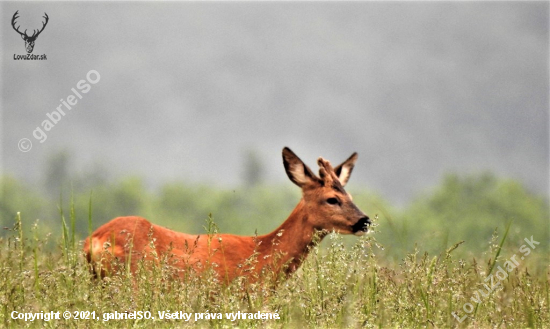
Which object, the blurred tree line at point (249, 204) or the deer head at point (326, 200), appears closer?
the deer head at point (326, 200)

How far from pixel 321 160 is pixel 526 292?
282 centimetres

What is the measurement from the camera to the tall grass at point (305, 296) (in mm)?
4535

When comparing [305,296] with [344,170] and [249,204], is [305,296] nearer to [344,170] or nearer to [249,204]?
[344,170]

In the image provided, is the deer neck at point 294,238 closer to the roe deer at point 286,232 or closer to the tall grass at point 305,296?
the roe deer at point 286,232

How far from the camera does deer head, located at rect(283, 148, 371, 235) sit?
23.1 ft

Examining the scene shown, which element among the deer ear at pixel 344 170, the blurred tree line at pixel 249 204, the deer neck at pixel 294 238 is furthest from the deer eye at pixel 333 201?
the blurred tree line at pixel 249 204

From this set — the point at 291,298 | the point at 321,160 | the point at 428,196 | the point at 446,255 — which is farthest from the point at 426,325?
the point at 428,196

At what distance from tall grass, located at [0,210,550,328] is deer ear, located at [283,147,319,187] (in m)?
2.13

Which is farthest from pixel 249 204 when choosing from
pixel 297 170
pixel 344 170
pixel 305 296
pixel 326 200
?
pixel 305 296

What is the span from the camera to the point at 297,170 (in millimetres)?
7363

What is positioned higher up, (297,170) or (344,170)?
(344,170)

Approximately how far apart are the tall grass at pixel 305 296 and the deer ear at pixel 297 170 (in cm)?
213

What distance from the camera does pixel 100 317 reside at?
436 cm

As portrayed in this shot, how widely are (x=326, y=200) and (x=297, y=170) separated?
0.46 m
